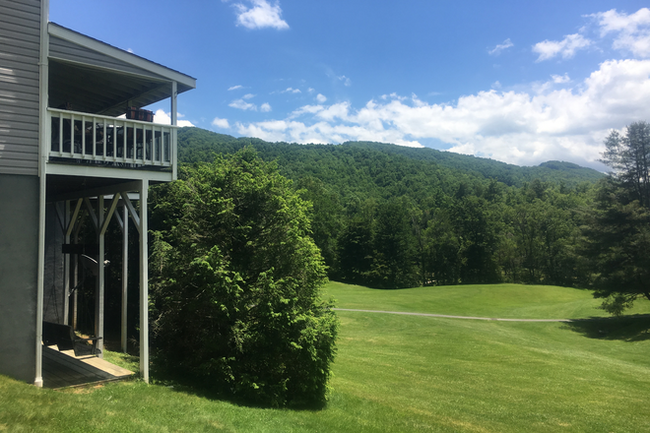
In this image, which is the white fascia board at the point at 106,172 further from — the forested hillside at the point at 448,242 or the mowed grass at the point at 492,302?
the forested hillside at the point at 448,242

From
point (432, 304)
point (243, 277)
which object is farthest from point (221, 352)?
point (432, 304)

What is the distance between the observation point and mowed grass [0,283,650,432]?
19.1 feet

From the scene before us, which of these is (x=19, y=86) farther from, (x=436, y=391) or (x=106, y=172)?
(x=436, y=391)

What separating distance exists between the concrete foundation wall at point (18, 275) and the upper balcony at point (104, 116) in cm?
61

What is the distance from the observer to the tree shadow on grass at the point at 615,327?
71.4 feet

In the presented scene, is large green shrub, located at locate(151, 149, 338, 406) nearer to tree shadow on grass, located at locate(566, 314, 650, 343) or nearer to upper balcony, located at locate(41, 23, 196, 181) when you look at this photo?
upper balcony, located at locate(41, 23, 196, 181)

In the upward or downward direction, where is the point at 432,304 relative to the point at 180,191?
downward

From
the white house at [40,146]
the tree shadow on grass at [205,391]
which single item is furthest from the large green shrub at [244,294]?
the white house at [40,146]

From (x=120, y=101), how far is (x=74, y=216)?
3.14 meters

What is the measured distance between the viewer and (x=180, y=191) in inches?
445

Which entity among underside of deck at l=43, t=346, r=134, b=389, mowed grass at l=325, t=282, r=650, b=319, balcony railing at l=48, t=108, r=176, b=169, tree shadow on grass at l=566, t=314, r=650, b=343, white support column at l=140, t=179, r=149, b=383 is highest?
balcony railing at l=48, t=108, r=176, b=169

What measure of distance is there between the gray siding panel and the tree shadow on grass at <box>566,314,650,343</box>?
26.1 m

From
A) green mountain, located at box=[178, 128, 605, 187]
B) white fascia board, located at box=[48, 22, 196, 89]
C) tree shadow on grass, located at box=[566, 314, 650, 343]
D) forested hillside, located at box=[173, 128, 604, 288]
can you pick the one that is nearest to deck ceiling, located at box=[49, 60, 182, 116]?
white fascia board, located at box=[48, 22, 196, 89]

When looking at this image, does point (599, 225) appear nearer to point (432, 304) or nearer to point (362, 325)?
point (432, 304)
